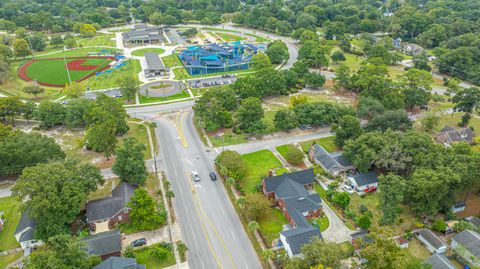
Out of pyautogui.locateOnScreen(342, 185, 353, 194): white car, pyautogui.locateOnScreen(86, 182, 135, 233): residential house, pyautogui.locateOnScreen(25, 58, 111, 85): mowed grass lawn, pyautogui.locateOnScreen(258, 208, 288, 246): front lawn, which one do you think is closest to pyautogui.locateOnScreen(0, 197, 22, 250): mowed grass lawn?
pyautogui.locateOnScreen(86, 182, 135, 233): residential house

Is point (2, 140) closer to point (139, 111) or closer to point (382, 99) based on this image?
point (139, 111)

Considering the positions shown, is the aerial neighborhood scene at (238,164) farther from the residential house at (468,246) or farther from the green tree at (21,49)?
the green tree at (21,49)

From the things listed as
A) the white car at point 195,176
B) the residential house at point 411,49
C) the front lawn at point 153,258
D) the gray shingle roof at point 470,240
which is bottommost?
the front lawn at point 153,258

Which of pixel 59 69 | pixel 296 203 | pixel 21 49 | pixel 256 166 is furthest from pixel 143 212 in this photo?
pixel 21 49

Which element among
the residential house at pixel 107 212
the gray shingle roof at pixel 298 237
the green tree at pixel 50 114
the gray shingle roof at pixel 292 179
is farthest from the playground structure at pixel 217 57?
the gray shingle roof at pixel 298 237

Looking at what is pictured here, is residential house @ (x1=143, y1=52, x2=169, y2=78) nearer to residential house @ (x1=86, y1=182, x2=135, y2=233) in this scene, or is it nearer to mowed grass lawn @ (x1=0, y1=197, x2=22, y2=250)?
mowed grass lawn @ (x1=0, y1=197, x2=22, y2=250)
